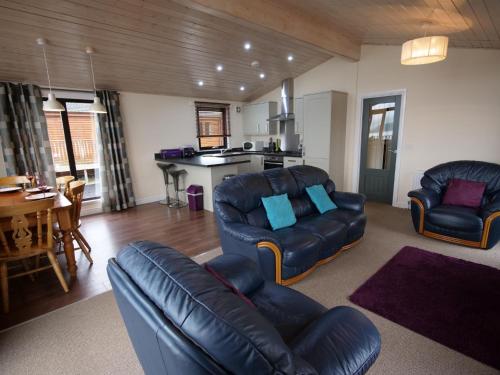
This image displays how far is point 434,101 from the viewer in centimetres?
427

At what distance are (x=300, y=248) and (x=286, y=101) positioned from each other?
15.1 ft

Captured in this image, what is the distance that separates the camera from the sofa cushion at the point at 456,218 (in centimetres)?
311

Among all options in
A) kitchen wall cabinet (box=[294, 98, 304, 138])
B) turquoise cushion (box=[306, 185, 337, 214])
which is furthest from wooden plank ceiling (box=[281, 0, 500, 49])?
turquoise cushion (box=[306, 185, 337, 214])

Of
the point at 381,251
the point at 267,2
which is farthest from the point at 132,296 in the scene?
the point at 267,2

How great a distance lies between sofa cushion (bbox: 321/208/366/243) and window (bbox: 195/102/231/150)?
4.26 meters

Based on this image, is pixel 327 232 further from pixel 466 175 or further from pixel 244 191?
pixel 466 175

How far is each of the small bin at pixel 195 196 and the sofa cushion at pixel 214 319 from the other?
3960 millimetres

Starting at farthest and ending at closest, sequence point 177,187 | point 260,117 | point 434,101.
→ 1. point 260,117
2. point 177,187
3. point 434,101

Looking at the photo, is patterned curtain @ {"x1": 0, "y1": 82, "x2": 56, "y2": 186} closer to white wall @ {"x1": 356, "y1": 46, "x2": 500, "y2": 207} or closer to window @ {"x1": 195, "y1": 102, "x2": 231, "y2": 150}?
window @ {"x1": 195, "y1": 102, "x2": 231, "y2": 150}

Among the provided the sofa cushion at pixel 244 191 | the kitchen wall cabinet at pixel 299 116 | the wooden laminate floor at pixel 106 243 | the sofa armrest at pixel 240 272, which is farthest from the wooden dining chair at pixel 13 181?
the kitchen wall cabinet at pixel 299 116

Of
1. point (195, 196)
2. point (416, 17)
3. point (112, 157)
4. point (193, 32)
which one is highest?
point (193, 32)

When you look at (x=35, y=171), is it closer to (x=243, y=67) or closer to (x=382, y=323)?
(x=243, y=67)

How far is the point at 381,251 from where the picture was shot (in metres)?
3.16

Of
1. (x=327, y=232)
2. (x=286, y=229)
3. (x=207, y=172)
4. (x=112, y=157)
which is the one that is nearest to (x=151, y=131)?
(x=112, y=157)
